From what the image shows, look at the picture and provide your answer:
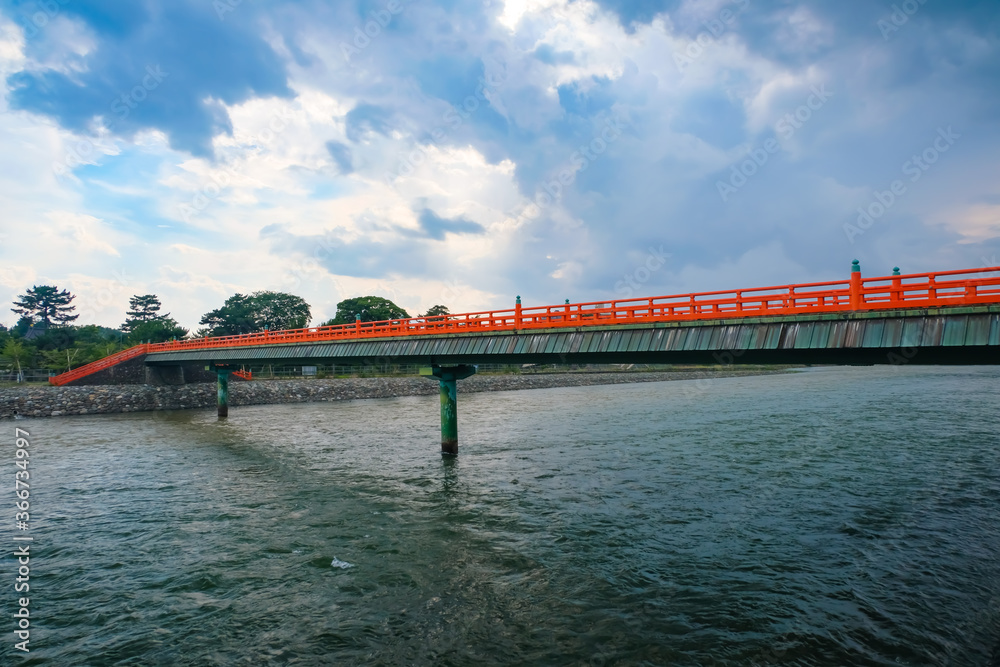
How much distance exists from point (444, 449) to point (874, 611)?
19.4 meters

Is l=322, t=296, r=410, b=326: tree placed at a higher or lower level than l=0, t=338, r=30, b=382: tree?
higher

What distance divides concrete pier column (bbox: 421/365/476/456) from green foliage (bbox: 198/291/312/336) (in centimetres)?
9919

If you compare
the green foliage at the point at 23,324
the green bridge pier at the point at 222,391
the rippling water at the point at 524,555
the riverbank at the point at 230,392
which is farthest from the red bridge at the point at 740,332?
the green foliage at the point at 23,324

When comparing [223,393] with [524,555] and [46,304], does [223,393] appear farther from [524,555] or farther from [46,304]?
[46,304]

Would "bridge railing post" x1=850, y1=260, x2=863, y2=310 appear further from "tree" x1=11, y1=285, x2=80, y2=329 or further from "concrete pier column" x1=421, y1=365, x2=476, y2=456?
"tree" x1=11, y1=285, x2=80, y2=329

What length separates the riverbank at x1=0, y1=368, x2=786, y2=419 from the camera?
4594 centimetres

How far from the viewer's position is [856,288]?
587 inches

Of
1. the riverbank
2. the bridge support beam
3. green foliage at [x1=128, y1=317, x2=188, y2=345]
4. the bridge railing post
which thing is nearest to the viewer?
the bridge railing post

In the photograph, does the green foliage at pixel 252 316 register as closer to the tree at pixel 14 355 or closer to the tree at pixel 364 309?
the tree at pixel 364 309

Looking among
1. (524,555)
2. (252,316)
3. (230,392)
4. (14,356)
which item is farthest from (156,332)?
(524,555)

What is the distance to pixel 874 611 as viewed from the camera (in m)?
9.77

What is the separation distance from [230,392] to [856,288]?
5773 centimetres

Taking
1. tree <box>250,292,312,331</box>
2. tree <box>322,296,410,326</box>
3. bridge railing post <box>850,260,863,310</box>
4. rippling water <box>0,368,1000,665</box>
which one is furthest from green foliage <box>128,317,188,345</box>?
bridge railing post <box>850,260,863,310</box>

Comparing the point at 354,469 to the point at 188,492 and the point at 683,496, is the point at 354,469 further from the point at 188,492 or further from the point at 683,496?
the point at 683,496
